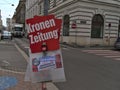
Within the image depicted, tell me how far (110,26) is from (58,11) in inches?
347

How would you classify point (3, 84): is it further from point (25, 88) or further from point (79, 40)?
point (79, 40)

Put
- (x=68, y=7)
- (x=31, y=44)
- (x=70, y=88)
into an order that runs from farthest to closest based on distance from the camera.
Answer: (x=68, y=7) → (x=70, y=88) → (x=31, y=44)

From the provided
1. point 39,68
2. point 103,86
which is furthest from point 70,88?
point 39,68

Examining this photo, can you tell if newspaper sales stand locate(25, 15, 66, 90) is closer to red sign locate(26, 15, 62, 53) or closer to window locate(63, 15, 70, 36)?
red sign locate(26, 15, 62, 53)

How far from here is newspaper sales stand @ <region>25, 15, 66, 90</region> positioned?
4.20m

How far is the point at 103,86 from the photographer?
748cm

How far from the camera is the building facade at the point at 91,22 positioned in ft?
89.0

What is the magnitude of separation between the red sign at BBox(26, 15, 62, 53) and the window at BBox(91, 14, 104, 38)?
80.9 feet

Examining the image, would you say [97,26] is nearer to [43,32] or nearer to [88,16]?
[88,16]

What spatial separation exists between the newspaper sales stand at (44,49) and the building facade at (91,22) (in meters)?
22.6

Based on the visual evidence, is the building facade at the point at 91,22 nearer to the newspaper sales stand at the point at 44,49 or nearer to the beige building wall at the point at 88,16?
the beige building wall at the point at 88,16

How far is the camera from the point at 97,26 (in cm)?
2911

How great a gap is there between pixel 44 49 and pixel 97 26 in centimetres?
2551

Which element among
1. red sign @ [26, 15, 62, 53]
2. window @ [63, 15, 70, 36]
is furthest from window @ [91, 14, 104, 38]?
red sign @ [26, 15, 62, 53]
